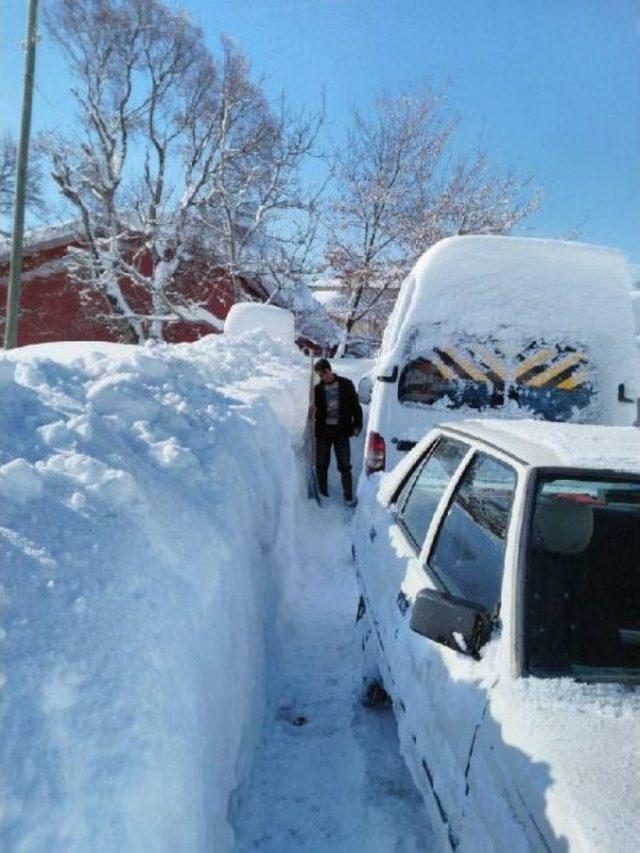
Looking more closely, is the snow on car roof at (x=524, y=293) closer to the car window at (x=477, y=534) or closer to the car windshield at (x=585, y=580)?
the car window at (x=477, y=534)

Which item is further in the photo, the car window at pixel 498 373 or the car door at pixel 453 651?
the car window at pixel 498 373

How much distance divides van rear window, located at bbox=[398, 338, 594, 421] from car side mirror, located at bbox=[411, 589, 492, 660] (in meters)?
3.57

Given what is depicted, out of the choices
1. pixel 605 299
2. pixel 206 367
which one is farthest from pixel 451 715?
pixel 206 367

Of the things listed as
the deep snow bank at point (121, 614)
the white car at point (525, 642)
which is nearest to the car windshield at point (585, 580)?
the white car at point (525, 642)

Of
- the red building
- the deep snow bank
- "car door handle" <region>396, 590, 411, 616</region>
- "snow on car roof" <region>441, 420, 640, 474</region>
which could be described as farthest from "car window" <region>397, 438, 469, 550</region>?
the red building

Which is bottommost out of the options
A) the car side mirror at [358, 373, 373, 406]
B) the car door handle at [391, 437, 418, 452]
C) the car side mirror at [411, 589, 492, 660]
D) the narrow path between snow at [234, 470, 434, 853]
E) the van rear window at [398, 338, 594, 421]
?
the narrow path between snow at [234, 470, 434, 853]

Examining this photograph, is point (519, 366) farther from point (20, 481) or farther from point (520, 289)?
point (20, 481)

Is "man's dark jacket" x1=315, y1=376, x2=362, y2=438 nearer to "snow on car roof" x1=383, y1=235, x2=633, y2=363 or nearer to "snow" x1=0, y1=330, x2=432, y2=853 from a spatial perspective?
"snow on car roof" x1=383, y1=235, x2=633, y2=363

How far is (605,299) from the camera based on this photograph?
17.7ft

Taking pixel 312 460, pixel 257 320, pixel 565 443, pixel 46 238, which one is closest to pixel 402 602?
pixel 565 443

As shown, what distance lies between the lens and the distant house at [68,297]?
2212 centimetres

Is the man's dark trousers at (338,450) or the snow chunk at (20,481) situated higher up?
the snow chunk at (20,481)

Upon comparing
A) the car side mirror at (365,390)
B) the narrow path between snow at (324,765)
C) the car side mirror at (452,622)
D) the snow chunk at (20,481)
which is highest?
the car side mirror at (365,390)

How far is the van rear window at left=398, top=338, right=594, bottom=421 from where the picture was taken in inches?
213
